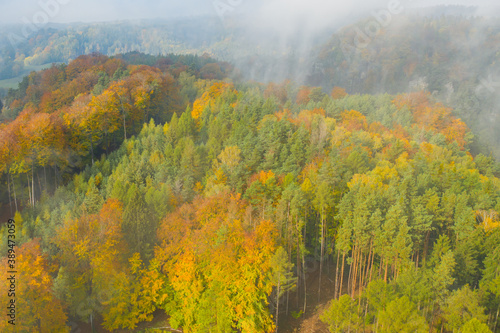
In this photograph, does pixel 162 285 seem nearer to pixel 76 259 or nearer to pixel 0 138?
pixel 76 259

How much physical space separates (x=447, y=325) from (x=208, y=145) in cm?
3812

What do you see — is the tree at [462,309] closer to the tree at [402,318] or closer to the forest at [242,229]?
the forest at [242,229]

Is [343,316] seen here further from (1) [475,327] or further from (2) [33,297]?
(2) [33,297]

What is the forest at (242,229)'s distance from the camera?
32656 millimetres

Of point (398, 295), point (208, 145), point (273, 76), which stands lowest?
point (398, 295)

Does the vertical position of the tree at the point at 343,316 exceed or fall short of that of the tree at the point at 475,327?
it falls short

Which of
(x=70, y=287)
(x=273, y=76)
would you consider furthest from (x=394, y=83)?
(x=70, y=287)

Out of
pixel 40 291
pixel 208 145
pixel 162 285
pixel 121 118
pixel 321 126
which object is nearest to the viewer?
pixel 40 291

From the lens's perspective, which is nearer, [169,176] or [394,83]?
[169,176]

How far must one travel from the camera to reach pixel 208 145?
55000 millimetres

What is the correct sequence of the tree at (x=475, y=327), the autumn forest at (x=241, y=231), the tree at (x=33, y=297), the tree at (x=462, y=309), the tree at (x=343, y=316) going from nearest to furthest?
the tree at (x=475, y=327) → the tree at (x=33, y=297) → the tree at (x=462, y=309) → the tree at (x=343, y=316) → the autumn forest at (x=241, y=231)

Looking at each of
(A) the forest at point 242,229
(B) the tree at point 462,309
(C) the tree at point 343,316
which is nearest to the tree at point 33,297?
(A) the forest at point 242,229

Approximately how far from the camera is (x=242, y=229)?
36844 millimetres

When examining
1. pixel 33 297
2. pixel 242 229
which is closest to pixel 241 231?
pixel 242 229
